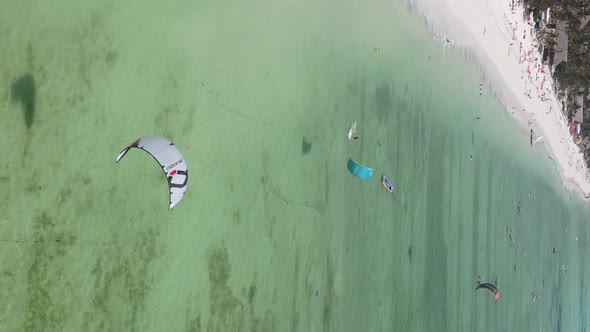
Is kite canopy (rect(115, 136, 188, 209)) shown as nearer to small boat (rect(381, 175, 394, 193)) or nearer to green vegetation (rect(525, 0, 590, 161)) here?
small boat (rect(381, 175, 394, 193))

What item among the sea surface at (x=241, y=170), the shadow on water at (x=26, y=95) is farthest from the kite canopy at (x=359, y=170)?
the shadow on water at (x=26, y=95)

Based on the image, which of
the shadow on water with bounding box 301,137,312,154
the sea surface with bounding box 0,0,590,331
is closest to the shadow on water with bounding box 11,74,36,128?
the sea surface with bounding box 0,0,590,331

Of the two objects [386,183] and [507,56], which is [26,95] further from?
[507,56]

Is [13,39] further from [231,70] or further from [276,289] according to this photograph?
Answer: [276,289]

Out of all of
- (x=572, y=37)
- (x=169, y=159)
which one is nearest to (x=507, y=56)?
Answer: (x=572, y=37)

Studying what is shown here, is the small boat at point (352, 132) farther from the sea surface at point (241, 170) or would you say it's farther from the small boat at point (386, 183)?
the small boat at point (386, 183)

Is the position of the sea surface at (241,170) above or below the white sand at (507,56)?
below

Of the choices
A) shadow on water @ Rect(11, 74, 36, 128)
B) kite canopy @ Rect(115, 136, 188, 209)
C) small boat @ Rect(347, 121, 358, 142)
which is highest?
small boat @ Rect(347, 121, 358, 142)
